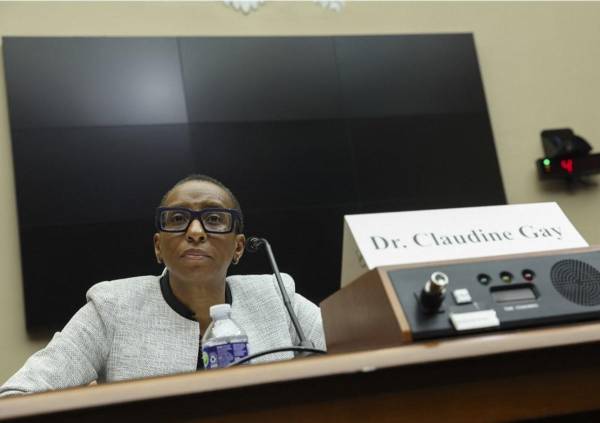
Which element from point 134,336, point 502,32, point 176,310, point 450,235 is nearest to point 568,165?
point 502,32

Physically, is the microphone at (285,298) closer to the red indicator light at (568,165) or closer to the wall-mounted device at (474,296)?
the wall-mounted device at (474,296)

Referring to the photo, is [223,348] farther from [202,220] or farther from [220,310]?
[202,220]

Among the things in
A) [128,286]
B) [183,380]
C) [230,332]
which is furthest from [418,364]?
[128,286]

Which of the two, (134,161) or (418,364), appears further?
(134,161)

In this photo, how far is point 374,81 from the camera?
348cm

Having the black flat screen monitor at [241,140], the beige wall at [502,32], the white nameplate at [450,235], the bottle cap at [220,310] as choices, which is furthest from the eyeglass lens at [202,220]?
the beige wall at [502,32]

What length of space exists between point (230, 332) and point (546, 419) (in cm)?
74

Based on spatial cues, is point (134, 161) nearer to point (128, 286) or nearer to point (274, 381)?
point (128, 286)

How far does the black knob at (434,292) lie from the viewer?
72 centimetres

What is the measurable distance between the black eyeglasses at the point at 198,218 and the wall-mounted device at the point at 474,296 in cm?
71

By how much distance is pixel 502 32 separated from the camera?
12.6 feet

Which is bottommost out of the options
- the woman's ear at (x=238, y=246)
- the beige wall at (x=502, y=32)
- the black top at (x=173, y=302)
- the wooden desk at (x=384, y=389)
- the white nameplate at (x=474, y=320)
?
the wooden desk at (x=384, y=389)

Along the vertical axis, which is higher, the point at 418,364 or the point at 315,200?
the point at 315,200

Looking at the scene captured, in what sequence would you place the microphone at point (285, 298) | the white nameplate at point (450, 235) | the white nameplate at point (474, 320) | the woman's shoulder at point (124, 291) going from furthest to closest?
the woman's shoulder at point (124, 291), the microphone at point (285, 298), the white nameplate at point (450, 235), the white nameplate at point (474, 320)
